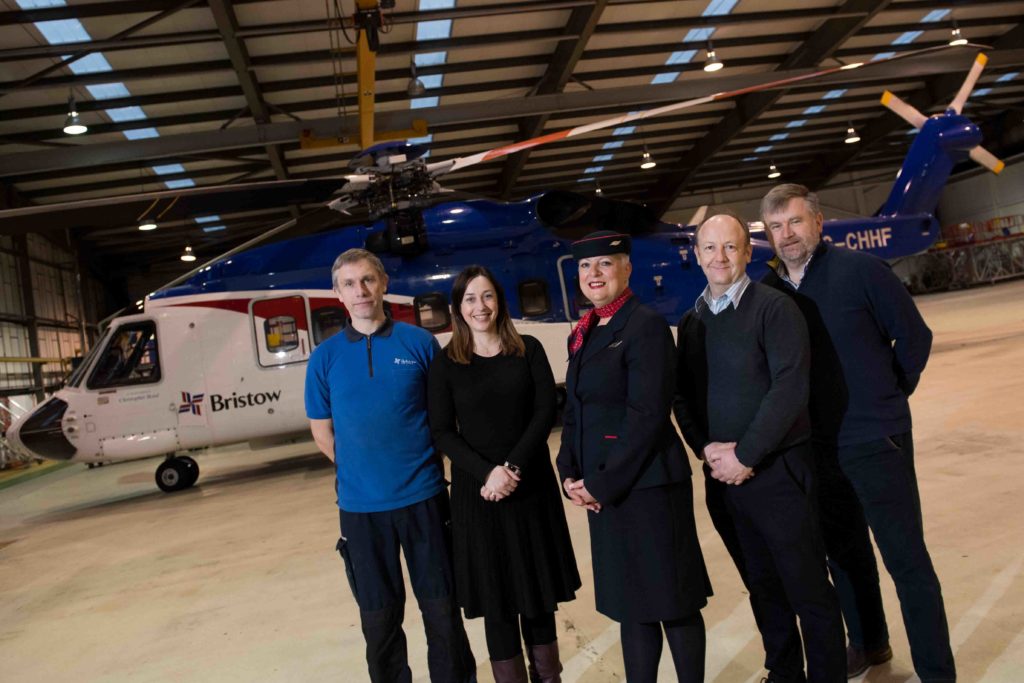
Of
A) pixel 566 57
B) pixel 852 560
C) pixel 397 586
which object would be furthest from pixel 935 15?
pixel 397 586

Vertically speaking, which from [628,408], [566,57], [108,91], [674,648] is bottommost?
[674,648]

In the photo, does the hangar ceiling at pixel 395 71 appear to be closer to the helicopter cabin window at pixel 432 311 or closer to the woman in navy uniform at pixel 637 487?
the helicopter cabin window at pixel 432 311

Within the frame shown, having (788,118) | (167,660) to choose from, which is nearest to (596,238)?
(167,660)

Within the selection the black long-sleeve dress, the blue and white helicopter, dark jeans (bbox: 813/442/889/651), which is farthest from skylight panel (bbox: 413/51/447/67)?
dark jeans (bbox: 813/442/889/651)

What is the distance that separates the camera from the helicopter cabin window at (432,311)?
8.11 metres

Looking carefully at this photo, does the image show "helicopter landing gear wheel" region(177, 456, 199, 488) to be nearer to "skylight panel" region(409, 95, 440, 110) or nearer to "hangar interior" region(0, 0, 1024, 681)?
"hangar interior" region(0, 0, 1024, 681)

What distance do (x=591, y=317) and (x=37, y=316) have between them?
2094 centimetres

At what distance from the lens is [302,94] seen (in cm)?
1421

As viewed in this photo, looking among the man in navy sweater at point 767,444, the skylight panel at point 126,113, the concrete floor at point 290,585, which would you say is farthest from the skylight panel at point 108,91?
the man in navy sweater at point 767,444

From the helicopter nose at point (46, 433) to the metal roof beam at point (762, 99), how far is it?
48.7 feet

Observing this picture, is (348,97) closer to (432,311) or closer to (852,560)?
(432,311)

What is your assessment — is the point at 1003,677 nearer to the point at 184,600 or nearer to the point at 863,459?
the point at 863,459

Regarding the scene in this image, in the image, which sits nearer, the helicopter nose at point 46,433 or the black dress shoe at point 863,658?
the black dress shoe at point 863,658

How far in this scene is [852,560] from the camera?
2.64 meters
